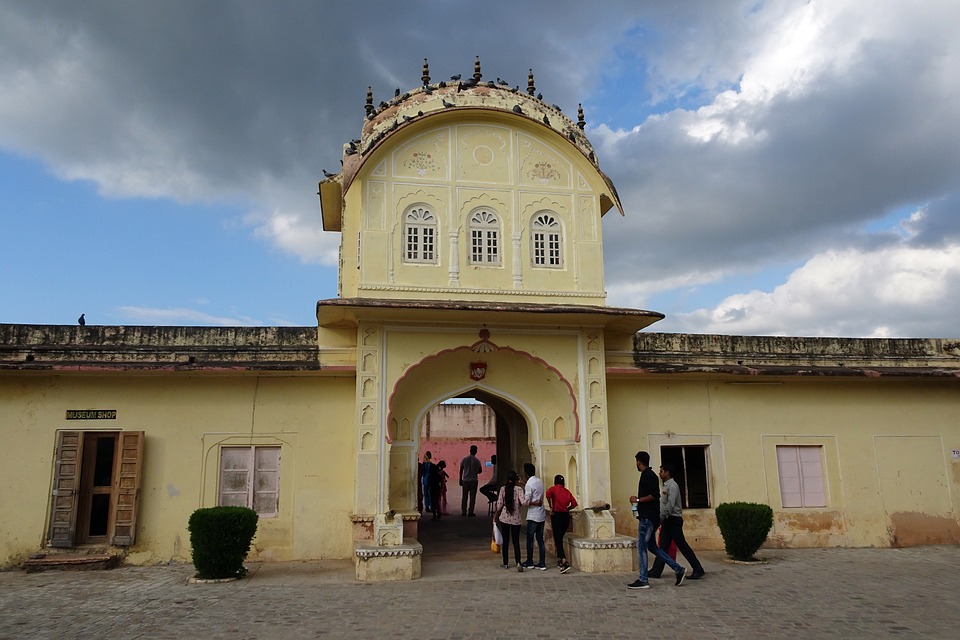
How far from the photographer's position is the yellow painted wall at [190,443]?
1011cm

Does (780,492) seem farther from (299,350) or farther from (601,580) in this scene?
(299,350)

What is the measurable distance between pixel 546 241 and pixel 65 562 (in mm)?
8306

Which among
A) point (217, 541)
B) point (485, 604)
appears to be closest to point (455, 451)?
point (217, 541)

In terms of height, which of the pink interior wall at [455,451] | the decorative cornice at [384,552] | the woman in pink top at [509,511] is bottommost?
the decorative cornice at [384,552]

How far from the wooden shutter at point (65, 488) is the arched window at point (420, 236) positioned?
18.1 ft

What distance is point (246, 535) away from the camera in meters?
9.04

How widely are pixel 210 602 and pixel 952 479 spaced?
12.3 metres

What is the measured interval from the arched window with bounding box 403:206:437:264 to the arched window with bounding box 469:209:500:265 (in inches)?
24.0

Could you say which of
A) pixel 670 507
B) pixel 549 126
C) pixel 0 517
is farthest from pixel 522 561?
pixel 0 517

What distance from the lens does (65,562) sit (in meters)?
9.59

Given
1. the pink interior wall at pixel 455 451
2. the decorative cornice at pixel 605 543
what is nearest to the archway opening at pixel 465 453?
the pink interior wall at pixel 455 451

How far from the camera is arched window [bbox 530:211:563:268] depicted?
36.6 feet

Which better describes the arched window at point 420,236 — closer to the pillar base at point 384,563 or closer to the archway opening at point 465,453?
the archway opening at point 465,453

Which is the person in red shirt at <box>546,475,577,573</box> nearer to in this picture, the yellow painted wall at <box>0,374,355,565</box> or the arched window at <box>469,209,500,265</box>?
the yellow painted wall at <box>0,374,355,565</box>
